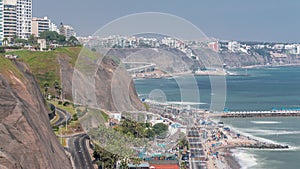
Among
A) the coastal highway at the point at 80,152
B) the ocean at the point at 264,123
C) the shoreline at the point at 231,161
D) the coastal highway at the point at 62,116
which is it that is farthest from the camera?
the ocean at the point at 264,123

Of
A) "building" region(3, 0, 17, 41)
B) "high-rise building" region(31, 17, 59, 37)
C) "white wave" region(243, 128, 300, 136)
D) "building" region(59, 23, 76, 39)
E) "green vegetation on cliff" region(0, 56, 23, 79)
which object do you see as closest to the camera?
"green vegetation on cliff" region(0, 56, 23, 79)

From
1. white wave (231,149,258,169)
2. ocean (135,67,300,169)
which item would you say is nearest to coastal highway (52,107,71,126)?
ocean (135,67,300,169)

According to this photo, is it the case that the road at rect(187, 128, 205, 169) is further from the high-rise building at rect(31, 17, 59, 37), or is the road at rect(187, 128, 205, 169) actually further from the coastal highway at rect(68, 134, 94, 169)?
the high-rise building at rect(31, 17, 59, 37)

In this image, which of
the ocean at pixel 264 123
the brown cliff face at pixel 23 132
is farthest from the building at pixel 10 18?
the brown cliff face at pixel 23 132

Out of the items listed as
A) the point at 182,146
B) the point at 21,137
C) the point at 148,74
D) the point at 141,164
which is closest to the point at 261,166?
the point at 182,146

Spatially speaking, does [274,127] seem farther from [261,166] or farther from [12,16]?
[12,16]

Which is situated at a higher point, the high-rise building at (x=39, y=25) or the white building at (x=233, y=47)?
the white building at (x=233, y=47)

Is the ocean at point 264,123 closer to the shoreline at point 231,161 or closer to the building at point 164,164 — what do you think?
the shoreline at point 231,161
